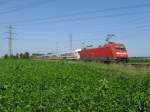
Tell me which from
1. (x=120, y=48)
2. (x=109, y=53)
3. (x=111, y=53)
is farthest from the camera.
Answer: (x=120, y=48)

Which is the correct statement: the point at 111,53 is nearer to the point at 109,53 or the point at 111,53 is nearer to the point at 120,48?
the point at 109,53

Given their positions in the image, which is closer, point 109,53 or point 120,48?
point 109,53

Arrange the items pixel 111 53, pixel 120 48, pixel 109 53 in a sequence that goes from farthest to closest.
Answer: pixel 120 48, pixel 109 53, pixel 111 53

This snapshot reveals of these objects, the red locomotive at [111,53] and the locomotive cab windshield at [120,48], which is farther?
the locomotive cab windshield at [120,48]

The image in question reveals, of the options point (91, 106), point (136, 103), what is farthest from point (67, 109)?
point (136, 103)

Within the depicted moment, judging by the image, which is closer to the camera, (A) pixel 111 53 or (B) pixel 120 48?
(A) pixel 111 53

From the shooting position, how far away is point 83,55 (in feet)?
220

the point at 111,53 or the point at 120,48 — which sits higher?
the point at 120,48

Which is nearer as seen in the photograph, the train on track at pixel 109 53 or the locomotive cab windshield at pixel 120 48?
the train on track at pixel 109 53

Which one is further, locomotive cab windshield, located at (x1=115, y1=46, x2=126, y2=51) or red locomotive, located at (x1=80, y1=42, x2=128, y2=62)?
locomotive cab windshield, located at (x1=115, y1=46, x2=126, y2=51)

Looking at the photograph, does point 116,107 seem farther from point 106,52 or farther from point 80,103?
point 106,52

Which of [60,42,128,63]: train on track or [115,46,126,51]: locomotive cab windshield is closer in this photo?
[60,42,128,63]: train on track

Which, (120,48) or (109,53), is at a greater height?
(120,48)

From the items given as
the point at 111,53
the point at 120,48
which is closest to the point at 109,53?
the point at 111,53
